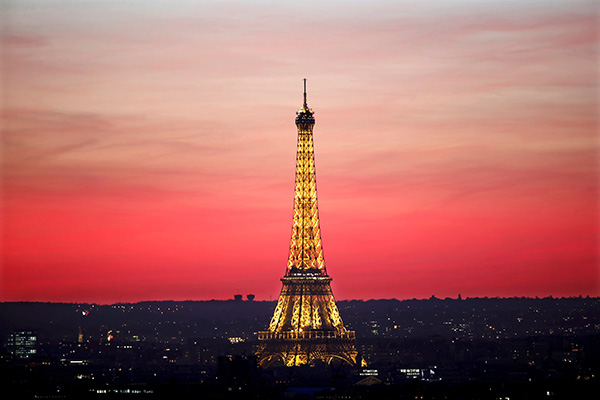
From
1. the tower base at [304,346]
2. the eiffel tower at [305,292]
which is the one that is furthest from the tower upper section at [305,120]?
the tower base at [304,346]

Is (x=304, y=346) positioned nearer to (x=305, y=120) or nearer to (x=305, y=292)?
(x=305, y=292)

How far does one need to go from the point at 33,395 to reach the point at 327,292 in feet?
99.2

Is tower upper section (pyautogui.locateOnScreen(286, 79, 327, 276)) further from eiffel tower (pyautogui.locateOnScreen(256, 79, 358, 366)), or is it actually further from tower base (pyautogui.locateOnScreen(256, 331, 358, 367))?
tower base (pyautogui.locateOnScreen(256, 331, 358, 367))

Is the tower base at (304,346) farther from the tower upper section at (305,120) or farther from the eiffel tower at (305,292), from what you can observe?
the tower upper section at (305,120)

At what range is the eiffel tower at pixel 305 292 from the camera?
453 feet

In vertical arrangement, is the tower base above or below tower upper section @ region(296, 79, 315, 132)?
below

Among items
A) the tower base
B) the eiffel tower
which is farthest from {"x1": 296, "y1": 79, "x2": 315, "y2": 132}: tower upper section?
the tower base

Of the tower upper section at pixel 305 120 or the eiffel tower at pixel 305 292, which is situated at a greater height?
the tower upper section at pixel 305 120

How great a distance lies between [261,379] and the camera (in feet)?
444

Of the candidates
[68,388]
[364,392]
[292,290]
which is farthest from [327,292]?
[68,388]

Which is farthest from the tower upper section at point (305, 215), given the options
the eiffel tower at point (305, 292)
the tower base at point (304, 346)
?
the tower base at point (304, 346)

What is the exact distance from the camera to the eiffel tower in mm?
138125

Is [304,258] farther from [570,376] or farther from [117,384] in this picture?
[570,376]

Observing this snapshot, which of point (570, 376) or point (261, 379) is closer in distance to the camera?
point (261, 379)
